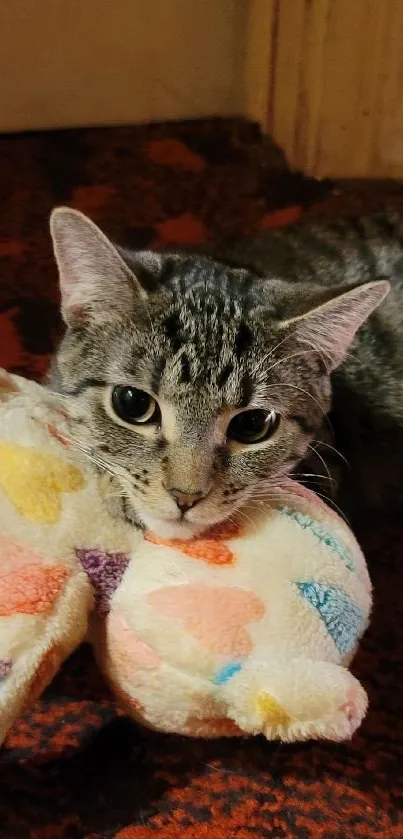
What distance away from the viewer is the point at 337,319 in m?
0.95

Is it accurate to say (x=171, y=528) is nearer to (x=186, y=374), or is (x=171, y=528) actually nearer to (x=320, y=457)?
(x=186, y=374)

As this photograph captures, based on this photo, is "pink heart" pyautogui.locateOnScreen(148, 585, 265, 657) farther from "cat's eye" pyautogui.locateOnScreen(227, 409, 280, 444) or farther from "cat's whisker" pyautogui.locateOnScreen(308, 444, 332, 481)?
"cat's whisker" pyautogui.locateOnScreen(308, 444, 332, 481)

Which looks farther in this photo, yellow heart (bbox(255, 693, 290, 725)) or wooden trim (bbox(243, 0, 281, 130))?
wooden trim (bbox(243, 0, 281, 130))

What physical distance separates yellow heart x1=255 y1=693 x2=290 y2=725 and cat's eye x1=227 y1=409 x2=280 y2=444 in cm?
32

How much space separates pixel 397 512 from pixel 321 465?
30 cm

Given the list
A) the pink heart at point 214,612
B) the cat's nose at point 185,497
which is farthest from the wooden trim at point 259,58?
the pink heart at point 214,612

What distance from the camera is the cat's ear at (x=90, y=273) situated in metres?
0.89

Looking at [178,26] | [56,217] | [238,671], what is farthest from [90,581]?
[178,26]

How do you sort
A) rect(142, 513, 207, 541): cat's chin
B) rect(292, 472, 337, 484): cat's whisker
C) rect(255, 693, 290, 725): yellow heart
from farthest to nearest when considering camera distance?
rect(292, 472, 337, 484): cat's whisker, rect(142, 513, 207, 541): cat's chin, rect(255, 693, 290, 725): yellow heart

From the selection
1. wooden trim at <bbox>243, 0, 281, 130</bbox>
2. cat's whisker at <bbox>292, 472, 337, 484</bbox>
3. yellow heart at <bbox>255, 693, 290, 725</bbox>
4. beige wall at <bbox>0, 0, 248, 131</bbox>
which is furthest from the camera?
wooden trim at <bbox>243, 0, 281, 130</bbox>

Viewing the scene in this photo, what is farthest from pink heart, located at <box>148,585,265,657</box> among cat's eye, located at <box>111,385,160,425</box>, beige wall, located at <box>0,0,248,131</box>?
beige wall, located at <box>0,0,248,131</box>

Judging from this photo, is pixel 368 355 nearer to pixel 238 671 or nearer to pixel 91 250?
pixel 91 250

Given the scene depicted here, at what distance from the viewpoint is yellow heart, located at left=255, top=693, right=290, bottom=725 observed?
0.68 m

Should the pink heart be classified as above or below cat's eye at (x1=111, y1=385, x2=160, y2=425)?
below
